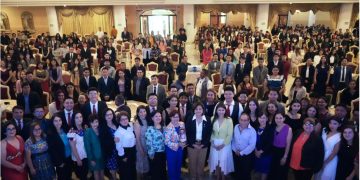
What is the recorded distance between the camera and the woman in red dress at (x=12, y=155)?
12.7ft

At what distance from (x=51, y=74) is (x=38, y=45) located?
20.7ft

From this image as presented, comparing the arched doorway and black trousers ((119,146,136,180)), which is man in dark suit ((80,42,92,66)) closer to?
black trousers ((119,146,136,180))

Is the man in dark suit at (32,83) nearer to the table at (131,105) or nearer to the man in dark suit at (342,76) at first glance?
the table at (131,105)

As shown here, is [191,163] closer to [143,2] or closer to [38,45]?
[38,45]

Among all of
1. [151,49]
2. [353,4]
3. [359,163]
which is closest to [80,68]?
[151,49]

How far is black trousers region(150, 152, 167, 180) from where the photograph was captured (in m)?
4.54

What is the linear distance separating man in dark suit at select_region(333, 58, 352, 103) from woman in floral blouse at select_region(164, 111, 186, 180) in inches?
190

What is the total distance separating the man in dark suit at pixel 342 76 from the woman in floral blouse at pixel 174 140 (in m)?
4.83

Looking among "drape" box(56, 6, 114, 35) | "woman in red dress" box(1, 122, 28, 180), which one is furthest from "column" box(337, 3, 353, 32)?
"woman in red dress" box(1, 122, 28, 180)

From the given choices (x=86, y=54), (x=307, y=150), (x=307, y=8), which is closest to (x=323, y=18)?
(x=307, y=8)

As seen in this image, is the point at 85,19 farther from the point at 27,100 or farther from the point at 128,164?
the point at 128,164

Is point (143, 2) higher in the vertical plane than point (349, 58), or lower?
higher

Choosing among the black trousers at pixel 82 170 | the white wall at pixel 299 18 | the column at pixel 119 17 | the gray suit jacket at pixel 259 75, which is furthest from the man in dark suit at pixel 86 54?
the white wall at pixel 299 18

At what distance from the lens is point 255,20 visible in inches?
725
